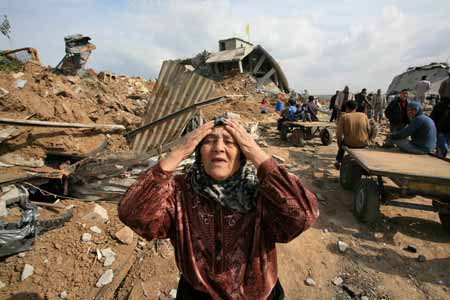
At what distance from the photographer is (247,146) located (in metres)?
1.18

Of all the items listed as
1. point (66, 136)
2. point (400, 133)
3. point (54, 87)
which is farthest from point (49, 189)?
point (400, 133)

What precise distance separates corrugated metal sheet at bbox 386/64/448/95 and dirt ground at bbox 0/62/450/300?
19.6 metres

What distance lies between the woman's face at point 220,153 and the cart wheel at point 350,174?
442 centimetres

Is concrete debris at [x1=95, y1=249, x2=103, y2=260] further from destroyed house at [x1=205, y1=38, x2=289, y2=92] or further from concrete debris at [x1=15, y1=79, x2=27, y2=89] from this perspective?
destroyed house at [x1=205, y1=38, x2=289, y2=92]

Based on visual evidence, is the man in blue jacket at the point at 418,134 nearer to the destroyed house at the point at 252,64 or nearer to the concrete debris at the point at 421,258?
the concrete debris at the point at 421,258

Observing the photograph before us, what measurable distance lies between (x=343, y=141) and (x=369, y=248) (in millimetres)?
2746

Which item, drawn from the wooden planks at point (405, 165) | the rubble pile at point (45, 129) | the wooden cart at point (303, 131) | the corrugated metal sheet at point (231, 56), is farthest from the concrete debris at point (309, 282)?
the corrugated metal sheet at point (231, 56)

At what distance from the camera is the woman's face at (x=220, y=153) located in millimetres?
1209

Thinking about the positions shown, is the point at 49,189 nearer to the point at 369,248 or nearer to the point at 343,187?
the point at 369,248

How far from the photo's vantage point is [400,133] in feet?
15.8

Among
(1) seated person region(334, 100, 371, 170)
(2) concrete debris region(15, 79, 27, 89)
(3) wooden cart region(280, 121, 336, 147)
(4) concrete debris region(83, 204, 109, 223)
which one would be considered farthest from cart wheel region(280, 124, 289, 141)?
(2) concrete debris region(15, 79, 27, 89)

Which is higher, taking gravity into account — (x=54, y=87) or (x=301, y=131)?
(x=54, y=87)

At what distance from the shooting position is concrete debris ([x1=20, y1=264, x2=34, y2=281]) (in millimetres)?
2636

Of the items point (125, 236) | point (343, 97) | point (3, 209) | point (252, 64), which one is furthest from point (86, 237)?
point (252, 64)
